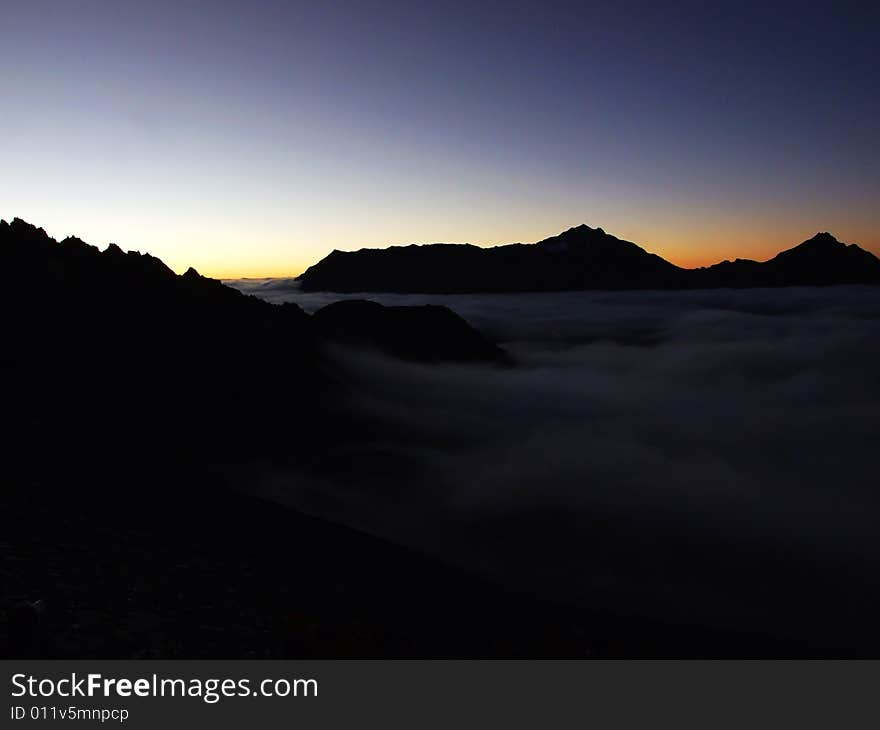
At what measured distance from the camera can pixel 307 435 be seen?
50906 millimetres

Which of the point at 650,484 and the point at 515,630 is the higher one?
the point at 515,630

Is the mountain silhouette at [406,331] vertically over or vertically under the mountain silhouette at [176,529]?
over

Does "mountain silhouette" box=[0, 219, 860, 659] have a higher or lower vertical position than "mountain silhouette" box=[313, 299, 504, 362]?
lower

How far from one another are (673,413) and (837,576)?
376 ft

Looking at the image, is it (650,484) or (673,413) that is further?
(673,413)

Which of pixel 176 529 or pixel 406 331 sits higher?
pixel 406 331

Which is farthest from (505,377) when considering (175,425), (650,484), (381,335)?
(175,425)

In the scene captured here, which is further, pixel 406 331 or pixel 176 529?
pixel 406 331

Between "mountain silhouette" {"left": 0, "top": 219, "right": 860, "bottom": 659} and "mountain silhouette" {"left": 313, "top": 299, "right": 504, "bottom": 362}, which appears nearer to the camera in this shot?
"mountain silhouette" {"left": 0, "top": 219, "right": 860, "bottom": 659}

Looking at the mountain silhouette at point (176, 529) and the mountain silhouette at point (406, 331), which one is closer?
the mountain silhouette at point (176, 529)

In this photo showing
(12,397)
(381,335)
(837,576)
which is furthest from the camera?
(381,335)

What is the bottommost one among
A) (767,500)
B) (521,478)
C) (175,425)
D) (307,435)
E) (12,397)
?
(767,500)
